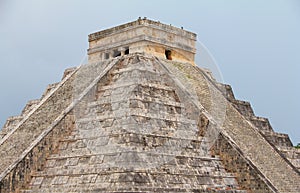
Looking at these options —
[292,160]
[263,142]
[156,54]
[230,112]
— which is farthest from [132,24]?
[292,160]

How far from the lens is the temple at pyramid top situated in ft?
64.2

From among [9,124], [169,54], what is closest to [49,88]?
[9,124]

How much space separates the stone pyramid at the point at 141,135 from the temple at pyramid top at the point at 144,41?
43 millimetres

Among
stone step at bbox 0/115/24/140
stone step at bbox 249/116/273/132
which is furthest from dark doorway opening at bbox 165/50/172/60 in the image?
stone step at bbox 0/115/24/140

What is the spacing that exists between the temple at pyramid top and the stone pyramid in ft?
0.14

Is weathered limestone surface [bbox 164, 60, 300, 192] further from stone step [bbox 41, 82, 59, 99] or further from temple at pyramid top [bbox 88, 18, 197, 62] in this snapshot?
stone step [bbox 41, 82, 59, 99]

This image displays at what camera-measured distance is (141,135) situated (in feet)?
48.1

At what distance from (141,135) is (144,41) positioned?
18.5 ft

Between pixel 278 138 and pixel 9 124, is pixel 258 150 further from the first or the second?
pixel 9 124

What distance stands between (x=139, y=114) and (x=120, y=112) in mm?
577

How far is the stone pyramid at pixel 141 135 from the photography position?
1431cm

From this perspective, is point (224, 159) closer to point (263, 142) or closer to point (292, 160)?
point (263, 142)

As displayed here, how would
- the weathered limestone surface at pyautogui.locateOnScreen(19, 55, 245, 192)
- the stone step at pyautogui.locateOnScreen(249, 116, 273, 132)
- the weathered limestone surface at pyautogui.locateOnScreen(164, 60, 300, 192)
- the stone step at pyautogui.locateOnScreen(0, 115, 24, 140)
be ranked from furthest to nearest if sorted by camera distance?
the stone step at pyautogui.locateOnScreen(249, 116, 273, 132)
the stone step at pyautogui.locateOnScreen(0, 115, 24, 140)
the weathered limestone surface at pyautogui.locateOnScreen(164, 60, 300, 192)
the weathered limestone surface at pyautogui.locateOnScreen(19, 55, 245, 192)

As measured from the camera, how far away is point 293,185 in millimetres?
17469
